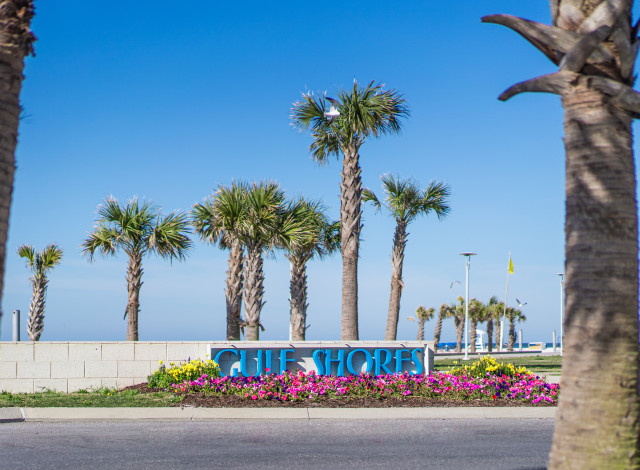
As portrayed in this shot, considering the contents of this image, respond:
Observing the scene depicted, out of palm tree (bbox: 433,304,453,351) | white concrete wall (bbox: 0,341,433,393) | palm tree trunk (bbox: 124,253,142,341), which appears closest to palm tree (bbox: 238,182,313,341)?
palm tree trunk (bbox: 124,253,142,341)

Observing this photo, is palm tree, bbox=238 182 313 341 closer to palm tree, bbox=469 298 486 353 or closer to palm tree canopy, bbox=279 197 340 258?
palm tree canopy, bbox=279 197 340 258

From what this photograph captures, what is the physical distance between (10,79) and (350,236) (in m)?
19.5

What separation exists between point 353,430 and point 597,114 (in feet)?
27.7

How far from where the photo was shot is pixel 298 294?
28203mm

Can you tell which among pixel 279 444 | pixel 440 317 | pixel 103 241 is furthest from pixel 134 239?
pixel 440 317

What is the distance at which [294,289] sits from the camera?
28.2 m

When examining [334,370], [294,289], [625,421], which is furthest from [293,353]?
[625,421]

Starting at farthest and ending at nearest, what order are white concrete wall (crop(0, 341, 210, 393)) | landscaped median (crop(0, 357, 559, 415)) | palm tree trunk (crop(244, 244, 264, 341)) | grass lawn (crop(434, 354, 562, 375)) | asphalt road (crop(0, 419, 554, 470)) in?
grass lawn (crop(434, 354, 562, 375))
palm tree trunk (crop(244, 244, 264, 341))
white concrete wall (crop(0, 341, 210, 393))
landscaped median (crop(0, 357, 559, 415))
asphalt road (crop(0, 419, 554, 470))

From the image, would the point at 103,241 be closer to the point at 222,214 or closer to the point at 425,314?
the point at 222,214

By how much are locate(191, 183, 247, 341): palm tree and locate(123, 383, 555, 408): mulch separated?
9.80 metres

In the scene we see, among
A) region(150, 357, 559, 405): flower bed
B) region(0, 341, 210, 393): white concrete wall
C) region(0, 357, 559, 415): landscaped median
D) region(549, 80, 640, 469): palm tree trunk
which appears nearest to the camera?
region(549, 80, 640, 469): palm tree trunk

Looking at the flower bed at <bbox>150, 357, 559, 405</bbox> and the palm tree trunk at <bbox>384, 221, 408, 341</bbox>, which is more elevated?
the palm tree trunk at <bbox>384, 221, 408, 341</bbox>

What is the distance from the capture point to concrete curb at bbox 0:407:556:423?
13125 millimetres

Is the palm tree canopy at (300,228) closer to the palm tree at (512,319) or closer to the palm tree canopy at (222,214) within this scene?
the palm tree canopy at (222,214)
